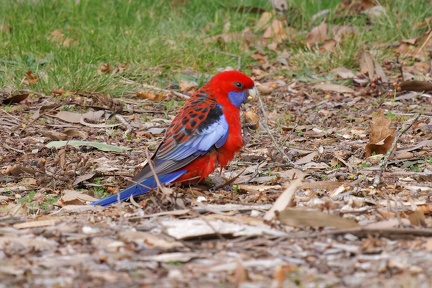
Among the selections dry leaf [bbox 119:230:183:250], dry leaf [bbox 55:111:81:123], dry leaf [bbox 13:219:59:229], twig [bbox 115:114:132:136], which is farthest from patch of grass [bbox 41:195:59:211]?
dry leaf [bbox 55:111:81:123]

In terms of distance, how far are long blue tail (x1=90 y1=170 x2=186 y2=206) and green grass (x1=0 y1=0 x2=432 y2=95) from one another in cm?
214

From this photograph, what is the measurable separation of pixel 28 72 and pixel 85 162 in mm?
1863

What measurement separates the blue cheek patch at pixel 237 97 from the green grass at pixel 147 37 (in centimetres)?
186

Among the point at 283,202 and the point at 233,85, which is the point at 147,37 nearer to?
the point at 233,85

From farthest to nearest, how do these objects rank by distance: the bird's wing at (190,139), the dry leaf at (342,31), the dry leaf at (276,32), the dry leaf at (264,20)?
the dry leaf at (264,20), the dry leaf at (276,32), the dry leaf at (342,31), the bird's wing at (190,139)

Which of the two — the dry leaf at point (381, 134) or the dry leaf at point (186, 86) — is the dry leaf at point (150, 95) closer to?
the dry leaf at point (186, 86)

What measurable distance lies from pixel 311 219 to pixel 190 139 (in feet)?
4.08

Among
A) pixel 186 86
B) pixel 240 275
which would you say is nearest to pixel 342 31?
pixel 186 86

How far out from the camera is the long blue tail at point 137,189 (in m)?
4.00

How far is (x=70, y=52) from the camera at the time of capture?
6.52 metres

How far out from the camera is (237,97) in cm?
475

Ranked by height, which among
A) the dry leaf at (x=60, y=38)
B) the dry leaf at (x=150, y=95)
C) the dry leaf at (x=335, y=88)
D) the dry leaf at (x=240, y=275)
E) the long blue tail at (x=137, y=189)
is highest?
the dry leaf at (x=240, y=275)

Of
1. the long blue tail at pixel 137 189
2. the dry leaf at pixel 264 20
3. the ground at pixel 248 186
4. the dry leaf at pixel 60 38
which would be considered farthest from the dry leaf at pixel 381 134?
the dry leaf at pixel 264 20

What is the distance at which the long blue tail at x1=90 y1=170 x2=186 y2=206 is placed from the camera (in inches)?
157
